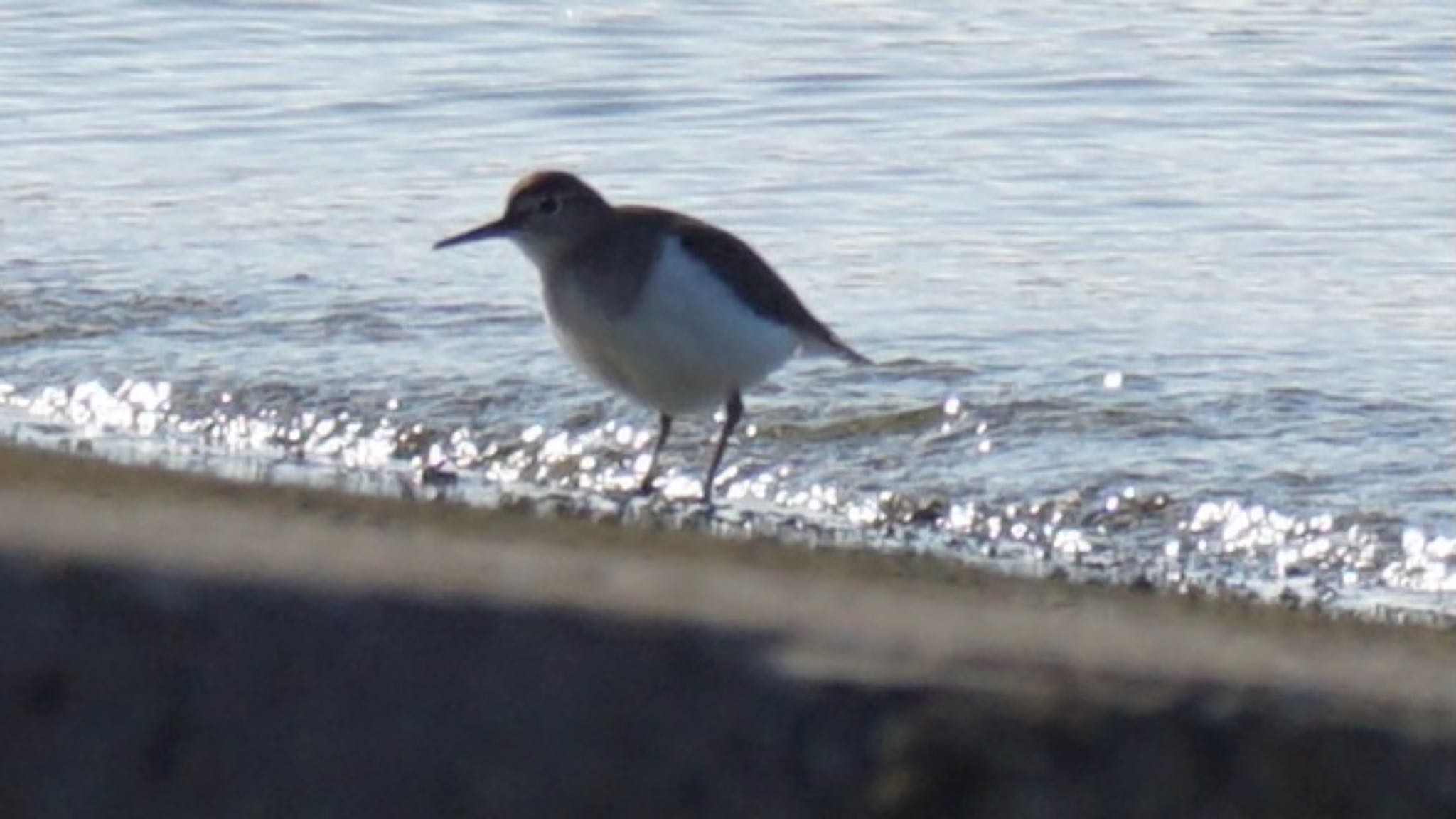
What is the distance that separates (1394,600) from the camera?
6.58 metres

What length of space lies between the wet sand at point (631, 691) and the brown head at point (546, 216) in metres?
4.16

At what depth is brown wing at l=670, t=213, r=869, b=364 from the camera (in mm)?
7406

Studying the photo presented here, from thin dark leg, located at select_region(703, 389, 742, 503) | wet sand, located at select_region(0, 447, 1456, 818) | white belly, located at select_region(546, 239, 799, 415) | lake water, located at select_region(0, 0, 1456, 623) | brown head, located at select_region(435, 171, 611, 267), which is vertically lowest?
lake water, located at select_region(0, 0, 1456, 623)

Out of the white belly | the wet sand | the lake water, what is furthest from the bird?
the wet sand

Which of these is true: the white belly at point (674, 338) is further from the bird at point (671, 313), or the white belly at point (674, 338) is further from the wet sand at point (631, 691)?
the wet sand at point (631, 691)

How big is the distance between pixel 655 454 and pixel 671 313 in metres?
0.61

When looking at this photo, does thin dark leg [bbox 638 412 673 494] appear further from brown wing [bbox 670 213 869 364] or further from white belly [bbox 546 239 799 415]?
brown wing [bbox 670 213 869 364]

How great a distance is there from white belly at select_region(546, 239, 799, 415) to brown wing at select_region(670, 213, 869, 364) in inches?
1.0

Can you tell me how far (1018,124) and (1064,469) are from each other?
14.0ft

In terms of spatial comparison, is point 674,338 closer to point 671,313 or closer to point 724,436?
point 671,313

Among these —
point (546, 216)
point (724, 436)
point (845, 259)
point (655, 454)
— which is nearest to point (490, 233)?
point (546, 216)

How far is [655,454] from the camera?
25.7 feet

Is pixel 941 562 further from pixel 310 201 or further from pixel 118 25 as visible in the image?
pixel 118 25

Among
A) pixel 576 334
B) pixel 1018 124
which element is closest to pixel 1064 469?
pixel 576 334
